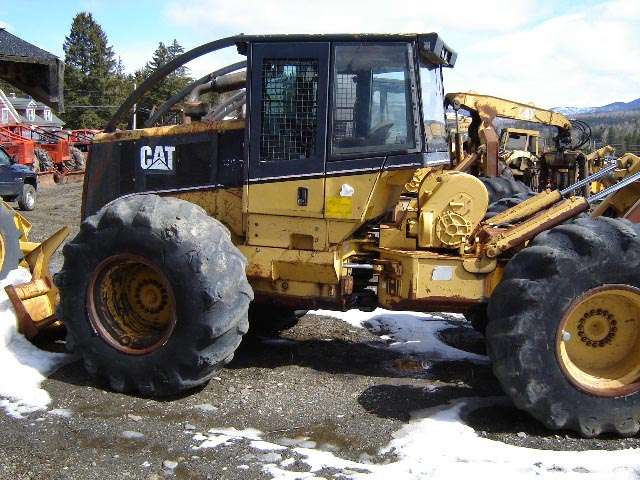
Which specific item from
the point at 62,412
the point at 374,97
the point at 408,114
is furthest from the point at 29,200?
the point at 408,114

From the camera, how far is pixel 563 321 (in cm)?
450

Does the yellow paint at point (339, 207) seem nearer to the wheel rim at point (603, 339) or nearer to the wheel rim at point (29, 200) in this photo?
the wheel rim at point (603, 339)

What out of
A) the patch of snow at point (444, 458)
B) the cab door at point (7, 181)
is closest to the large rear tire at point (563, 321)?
the patch of snow at point (444, 458)

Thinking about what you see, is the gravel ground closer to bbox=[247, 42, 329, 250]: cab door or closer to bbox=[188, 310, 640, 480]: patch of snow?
bbox=[188, 310, 640, 480]: patch of snow

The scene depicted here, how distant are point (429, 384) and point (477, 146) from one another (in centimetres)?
952

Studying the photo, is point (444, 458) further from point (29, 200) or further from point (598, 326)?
point (29, 200)

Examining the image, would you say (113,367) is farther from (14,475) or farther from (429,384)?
(429,384)

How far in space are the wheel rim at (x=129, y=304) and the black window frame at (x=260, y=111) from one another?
42.9 inches

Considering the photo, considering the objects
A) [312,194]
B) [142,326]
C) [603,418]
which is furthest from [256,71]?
[603,418]

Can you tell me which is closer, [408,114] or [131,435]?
[131,435]

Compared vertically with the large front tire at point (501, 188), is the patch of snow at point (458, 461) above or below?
below

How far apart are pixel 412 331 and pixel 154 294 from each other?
2.88m

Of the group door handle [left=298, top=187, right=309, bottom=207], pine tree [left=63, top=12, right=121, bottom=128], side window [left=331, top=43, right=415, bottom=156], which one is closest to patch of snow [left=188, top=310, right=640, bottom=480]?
door handle [left=298, top=187, right=309, bottom=207]

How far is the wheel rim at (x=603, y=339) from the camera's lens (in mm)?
4609
